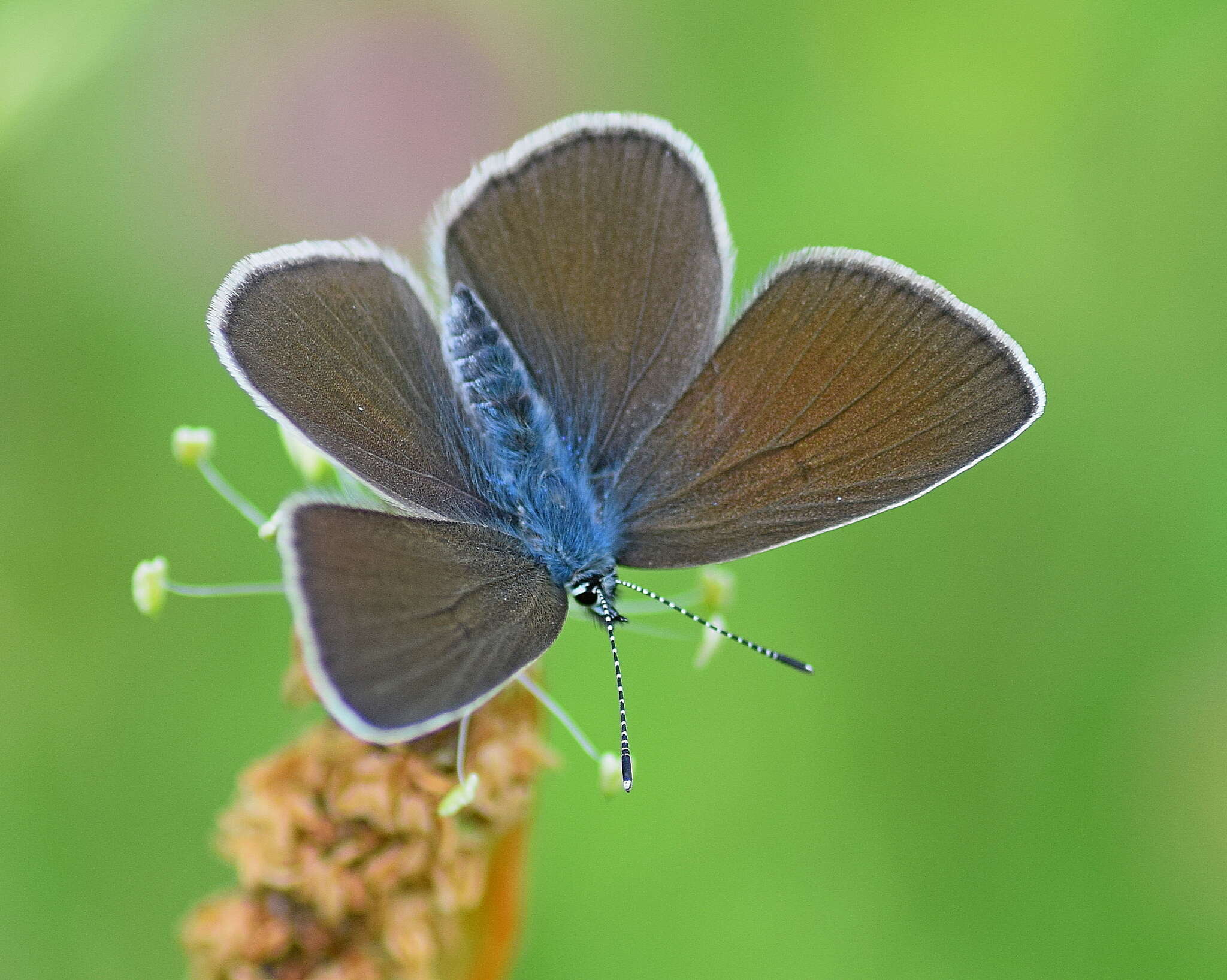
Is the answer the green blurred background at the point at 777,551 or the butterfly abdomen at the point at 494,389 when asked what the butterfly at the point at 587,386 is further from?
the green blurred background at the point at 777,551

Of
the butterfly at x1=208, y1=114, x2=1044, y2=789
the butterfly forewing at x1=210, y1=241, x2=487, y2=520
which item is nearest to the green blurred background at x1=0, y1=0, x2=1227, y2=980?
the butterfly forewing at x1=210, y1=241, x2=487, y2=520

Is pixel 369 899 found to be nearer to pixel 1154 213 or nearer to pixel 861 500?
pixel 861 500

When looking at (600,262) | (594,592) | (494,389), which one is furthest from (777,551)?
(594,592)

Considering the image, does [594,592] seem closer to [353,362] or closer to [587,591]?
[587,591]

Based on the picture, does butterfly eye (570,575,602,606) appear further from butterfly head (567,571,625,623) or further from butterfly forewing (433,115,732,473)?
butterfly forewing (433,115,732,473)

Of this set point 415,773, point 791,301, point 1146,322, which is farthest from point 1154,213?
point 415,773

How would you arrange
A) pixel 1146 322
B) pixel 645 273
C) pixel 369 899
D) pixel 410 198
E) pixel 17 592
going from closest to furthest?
1. pixel 369 899
2. pixel 645 273
3. pixel 17 592
4. pixel 1146 322
5. pixel 410 198

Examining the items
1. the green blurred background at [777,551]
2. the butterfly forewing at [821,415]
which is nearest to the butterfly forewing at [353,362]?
the butterfly forewing at [821,415]

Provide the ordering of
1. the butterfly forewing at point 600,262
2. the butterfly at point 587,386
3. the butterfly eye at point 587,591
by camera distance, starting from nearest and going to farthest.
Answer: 1. the butterfly at point 587,386
2. the butterfly eye at point 587,591
3. the butterfly forewing at point 600,262
